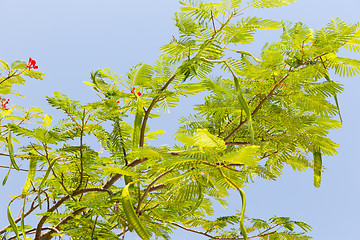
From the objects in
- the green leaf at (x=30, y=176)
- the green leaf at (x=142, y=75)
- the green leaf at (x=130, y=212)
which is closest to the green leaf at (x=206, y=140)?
the green leaf at (x=130, y=212)

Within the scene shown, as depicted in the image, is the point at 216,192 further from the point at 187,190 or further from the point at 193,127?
the point at 187,190

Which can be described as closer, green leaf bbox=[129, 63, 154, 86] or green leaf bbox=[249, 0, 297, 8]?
green leaf bbox=[249, 0, 297, 8]

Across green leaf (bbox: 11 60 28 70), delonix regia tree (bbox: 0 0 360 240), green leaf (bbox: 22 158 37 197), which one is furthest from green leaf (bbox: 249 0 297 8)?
green leaf (bbox: 11 60 28 70)

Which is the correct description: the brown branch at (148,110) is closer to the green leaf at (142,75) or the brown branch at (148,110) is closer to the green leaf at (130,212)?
the green leaf at (142,75)

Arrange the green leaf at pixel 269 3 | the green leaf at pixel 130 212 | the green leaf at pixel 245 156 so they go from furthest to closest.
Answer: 1. the green leaf at pixel 269 3
2. the green leaf at pixel 130 212
3. the green leaf at pixel 245 156

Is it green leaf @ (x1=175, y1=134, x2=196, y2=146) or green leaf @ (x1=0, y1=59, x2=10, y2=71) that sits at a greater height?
green leaf @ (x1=0, y1=59, x2=10, y2=71)

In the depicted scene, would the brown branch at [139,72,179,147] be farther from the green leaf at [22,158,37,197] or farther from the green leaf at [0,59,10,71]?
the green leaf at [0,59,10,71]

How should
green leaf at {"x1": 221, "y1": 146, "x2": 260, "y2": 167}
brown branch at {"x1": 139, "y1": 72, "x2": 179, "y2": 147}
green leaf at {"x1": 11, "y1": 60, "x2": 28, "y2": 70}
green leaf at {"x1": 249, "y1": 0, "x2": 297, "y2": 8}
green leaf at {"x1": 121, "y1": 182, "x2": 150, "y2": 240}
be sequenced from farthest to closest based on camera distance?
1. green leaf at {"x1": 11, "y1": 60, "x2": 28, "y2": 70}
2. brown branch at {"x1": 139, "y1": 72, "x2": 179, "y2": 147}
3. green leaf at {"x1": 249, "y1": 0, "x2": 297, "y2": 8}
4. green leaf at {"x1": 121, "y1": 182, "x2": 150, "y2": 240}
5. green leaf at {"x1": 221, "y1": 146, "x2": 260, "y2": 167}

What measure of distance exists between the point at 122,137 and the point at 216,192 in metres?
0.77

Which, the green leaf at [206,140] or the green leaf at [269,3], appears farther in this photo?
the green leaf at [269,3]

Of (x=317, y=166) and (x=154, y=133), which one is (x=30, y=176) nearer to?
(x=154, y=133)

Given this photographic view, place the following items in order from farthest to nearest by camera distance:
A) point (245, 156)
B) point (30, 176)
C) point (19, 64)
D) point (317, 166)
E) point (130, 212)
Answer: point (19, 64) < point (30, 176) < point (317, 166) < point (130, 212) < point (245, 156)

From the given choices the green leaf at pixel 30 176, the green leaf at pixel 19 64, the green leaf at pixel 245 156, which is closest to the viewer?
the green leaf at pixel 245 156

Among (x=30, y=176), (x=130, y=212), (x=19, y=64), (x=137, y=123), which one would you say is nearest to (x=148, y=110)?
(x=137, y=123)
